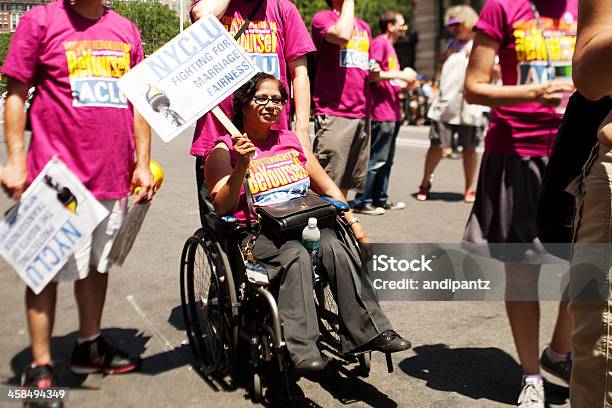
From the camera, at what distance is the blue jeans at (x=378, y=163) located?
7.11 m

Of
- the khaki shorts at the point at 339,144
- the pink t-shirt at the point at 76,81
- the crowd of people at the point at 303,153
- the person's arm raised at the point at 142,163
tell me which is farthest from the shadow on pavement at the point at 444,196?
the pink t-shirt at the point at 76,81

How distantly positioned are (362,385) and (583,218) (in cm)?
158

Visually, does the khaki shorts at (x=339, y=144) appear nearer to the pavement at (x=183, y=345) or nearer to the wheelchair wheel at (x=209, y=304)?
the pavement at (x=183, y=345)

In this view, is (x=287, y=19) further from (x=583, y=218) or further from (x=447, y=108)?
(x=447, y=108)

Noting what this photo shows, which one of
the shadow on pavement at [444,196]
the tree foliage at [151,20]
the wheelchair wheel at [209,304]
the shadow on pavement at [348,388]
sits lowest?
the shadow on pavement at [444,196]

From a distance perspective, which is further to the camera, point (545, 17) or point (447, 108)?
point (447, 108)

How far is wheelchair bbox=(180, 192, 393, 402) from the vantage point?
285 cm

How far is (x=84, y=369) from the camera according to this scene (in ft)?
9.72

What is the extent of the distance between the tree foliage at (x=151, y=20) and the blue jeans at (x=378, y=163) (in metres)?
4.51

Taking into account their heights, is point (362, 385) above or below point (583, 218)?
below

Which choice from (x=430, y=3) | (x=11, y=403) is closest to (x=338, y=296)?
(x=11, y=403)

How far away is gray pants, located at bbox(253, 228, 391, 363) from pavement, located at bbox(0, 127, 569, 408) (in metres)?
0.40

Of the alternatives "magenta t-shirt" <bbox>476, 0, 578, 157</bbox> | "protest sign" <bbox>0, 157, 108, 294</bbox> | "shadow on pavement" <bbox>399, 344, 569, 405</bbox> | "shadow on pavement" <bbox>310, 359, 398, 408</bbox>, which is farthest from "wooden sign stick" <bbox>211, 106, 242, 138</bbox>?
"shadow on pavement" <bbox>399, 344, 569, 405</bbox>

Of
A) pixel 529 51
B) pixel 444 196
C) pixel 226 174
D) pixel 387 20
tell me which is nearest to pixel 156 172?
pixel 226 174
